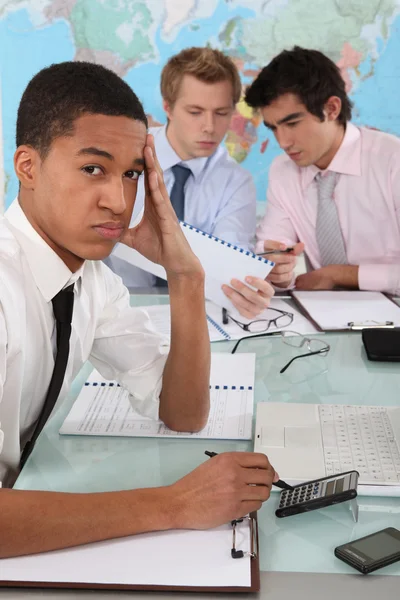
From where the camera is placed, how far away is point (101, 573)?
85 cm

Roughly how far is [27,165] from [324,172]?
67.2 inches

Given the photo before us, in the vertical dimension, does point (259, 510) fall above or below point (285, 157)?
below

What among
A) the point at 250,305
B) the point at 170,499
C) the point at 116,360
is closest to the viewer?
the point at 170,499

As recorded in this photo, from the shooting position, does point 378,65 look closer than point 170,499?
No

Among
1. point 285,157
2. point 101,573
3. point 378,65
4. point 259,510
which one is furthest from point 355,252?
point 101,573

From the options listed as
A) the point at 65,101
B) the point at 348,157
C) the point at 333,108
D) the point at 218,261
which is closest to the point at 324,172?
the point at 348,157

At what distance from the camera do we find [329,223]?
2727mm

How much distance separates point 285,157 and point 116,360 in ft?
5.41

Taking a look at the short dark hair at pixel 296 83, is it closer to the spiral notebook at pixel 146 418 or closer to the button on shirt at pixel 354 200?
the button on shirt at pixel 354 200

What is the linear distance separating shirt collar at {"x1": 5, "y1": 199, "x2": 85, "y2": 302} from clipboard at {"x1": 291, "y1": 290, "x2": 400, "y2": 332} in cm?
86

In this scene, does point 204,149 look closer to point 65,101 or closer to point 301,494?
point 65,101

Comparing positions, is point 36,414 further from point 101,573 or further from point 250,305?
point 250,305

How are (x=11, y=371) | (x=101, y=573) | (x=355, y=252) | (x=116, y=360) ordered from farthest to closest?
(x=355, y=252) → (x=116, y=360) → (x=11, y=371) → (x=101, y=573)

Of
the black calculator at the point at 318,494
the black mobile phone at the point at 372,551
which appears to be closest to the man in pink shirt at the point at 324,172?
the black calculator at the point at 318,494
